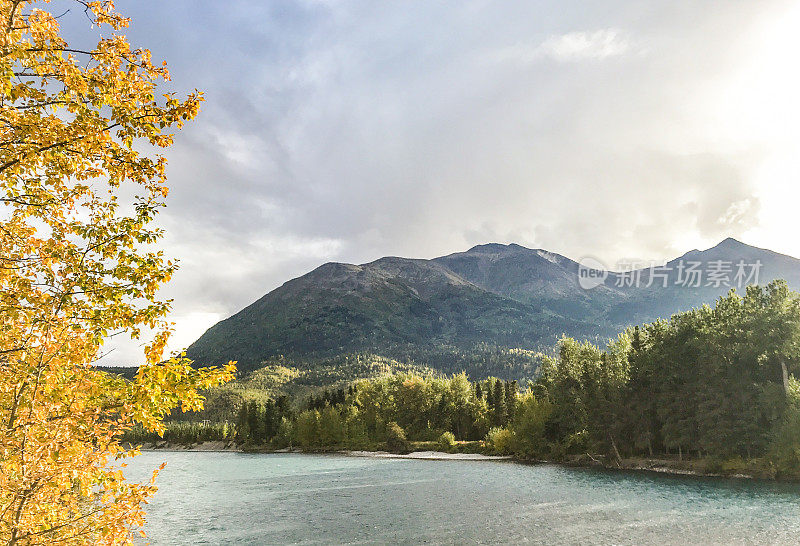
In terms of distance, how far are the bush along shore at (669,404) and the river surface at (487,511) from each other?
24.8ft

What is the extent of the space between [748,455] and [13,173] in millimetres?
78833

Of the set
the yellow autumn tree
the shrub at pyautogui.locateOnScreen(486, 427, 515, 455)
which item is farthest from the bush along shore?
the yellow autumn tree

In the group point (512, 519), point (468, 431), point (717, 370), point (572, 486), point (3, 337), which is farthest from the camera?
point (468, 431)

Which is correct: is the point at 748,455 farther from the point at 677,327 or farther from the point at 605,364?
the point at 605,364

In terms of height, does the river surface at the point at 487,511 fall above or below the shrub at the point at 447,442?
above

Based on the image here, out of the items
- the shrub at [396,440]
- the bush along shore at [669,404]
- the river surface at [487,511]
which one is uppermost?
the bush along shore at [669,404]

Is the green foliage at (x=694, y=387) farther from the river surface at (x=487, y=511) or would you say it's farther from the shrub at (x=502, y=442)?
the shrub at (x=502, y=442)

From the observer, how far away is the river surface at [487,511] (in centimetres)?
3183

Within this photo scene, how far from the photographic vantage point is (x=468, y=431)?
13575 cm

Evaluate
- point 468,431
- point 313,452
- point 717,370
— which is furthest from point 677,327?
point 313,452

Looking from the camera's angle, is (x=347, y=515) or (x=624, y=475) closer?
(x=347, y=515)

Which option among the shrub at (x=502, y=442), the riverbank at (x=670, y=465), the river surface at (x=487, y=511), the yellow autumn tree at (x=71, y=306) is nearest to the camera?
the yellow autumn tree at (x=71, y=306)

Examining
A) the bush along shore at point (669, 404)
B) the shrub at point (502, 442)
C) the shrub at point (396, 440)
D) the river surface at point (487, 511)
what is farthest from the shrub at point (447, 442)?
the river surface at point (487, 511)

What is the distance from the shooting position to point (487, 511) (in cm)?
4097
